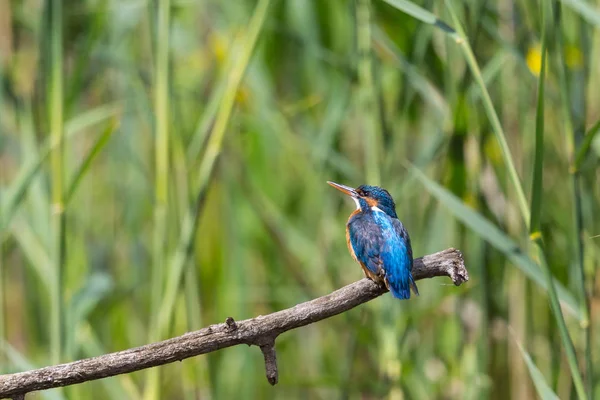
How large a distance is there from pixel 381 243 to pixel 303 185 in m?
1.22

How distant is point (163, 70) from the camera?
62.2 inches

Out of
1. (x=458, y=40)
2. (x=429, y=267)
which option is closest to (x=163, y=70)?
(x=458, y=40)

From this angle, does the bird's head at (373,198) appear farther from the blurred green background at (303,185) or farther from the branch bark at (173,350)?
the branch bark at (173,350)

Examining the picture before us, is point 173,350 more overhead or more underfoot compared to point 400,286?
more underfoot

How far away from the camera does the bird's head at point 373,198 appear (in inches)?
60.5

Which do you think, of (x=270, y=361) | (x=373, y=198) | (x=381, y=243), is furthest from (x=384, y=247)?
(x=270, y=361)

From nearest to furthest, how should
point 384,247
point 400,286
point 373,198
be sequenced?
point 400,286 → point 384,247 → point 373,198

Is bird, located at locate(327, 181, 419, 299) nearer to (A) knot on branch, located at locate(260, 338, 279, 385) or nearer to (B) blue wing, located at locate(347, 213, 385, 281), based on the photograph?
(B) blue wing, located at locate(347, 213, 385, 281)

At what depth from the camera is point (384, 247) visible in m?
1.35

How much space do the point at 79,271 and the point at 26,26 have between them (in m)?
0.77

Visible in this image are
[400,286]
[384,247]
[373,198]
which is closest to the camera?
[400,286]

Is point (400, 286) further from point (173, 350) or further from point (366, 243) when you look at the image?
point (173, 350)

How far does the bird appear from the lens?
1.24 m

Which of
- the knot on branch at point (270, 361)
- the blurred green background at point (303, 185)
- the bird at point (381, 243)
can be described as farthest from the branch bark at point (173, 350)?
the blurred green background at point (303, 185)
